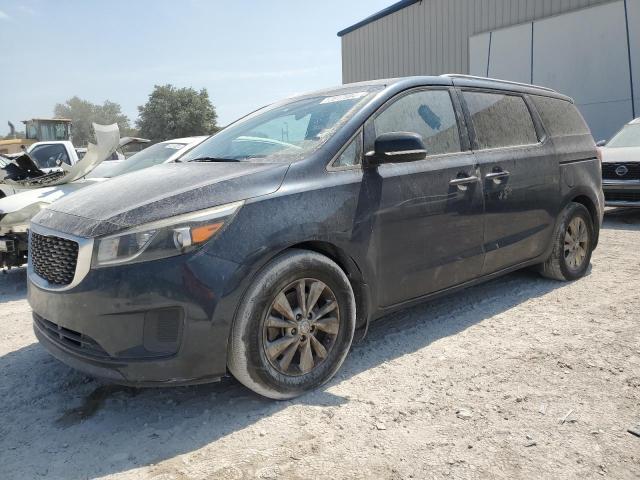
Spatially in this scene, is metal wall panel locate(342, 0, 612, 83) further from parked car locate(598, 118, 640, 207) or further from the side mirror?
the side mirror

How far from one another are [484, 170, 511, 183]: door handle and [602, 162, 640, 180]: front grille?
5.75 m

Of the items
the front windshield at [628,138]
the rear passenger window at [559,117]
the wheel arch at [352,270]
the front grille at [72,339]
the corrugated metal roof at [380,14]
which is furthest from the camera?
the corrugated metal roof at [380,14]

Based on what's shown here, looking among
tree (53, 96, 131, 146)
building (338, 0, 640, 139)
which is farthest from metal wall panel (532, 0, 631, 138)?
tree (53, 96, 131, 146)

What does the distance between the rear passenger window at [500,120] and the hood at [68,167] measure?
157 inches

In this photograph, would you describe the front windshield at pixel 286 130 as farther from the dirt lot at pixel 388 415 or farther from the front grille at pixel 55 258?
the dirt lot at pixel 388 415

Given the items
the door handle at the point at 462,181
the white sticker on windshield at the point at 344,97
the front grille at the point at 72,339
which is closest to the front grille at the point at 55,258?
the front grille at the point at 72,339

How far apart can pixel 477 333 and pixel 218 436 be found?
77.8 inches

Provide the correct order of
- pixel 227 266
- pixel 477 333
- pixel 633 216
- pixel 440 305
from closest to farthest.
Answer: pixel 227 266 < pixel 477 333 < pixel 440 305 < pixel 633 216

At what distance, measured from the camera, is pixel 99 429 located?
2508 mm

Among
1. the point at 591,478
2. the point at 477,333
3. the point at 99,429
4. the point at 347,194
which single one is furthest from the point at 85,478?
the point at 477,333

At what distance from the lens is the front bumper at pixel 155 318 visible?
231 centimetres

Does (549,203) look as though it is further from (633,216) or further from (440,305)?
(633,216)

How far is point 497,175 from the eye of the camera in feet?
12.2

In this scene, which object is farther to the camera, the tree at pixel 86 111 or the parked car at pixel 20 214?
the tree at pixel 86 111
